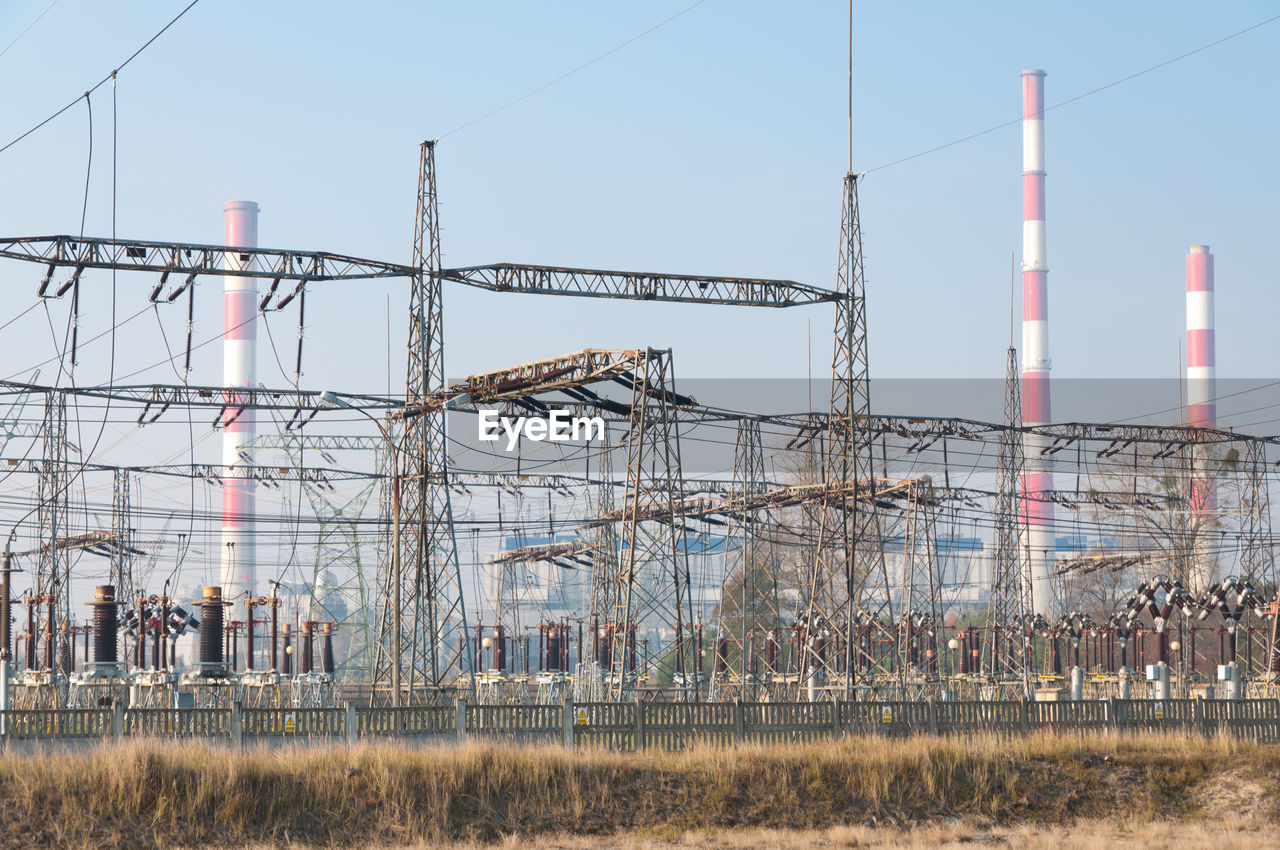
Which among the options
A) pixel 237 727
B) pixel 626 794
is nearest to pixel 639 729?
pixel 626 794

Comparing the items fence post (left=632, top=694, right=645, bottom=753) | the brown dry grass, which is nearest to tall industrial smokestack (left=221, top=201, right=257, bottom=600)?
fence post (left=632, top=694, right=645, bottom=753)

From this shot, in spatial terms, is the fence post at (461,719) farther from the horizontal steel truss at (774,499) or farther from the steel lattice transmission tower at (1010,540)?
the steel lattice transmission tower at (1010,540)

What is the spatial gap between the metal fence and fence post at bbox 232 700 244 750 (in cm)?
2

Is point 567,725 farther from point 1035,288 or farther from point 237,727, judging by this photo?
point 1035,288

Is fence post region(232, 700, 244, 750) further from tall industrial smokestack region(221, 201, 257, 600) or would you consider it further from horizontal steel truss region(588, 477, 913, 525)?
tall industrial smokestack region(221, 201, 257, 600)

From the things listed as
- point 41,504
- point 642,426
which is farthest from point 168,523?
point 642,426

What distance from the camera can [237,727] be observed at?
20.1m

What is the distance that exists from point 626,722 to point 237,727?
5.53 metres

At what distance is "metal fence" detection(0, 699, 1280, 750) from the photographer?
2022cm

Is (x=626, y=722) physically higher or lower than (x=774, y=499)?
lower

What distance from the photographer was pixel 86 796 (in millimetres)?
16922

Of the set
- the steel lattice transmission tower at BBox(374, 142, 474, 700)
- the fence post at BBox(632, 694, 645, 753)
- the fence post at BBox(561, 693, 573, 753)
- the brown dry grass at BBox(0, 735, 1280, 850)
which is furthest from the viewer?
the steel lattice transmission tower at BBox(374, 142, 474, 700)

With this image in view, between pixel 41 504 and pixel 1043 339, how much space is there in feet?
229

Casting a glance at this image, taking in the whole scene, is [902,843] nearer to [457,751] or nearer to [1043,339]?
[457,751]
